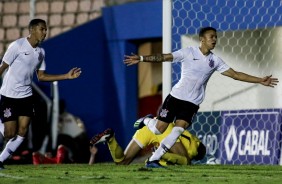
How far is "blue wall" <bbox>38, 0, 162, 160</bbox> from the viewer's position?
1766 centimetres

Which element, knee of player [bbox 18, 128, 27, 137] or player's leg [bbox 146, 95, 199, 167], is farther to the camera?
knee of player [bbox 18, 128, 27, 137]

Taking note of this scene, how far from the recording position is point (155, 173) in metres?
10.6

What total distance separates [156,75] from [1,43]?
2.78 metres

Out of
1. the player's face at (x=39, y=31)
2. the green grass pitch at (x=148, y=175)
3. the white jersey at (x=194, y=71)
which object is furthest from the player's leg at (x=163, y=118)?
the player's face at (x=39, y=31)

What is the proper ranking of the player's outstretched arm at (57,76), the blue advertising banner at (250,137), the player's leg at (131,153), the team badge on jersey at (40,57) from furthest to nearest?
the blue advertising banner at (250,137)
the player's leg at (131,153)
the team badge on jersey at (40,57)
the player's outstretched arm at (57,76)

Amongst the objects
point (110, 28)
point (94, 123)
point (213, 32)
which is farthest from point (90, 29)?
point (213, 32)

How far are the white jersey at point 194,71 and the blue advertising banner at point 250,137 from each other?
74.6 inches

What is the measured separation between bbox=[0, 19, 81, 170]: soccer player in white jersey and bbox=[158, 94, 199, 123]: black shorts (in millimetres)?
1072

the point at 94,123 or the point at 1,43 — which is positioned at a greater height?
the point at 1,43

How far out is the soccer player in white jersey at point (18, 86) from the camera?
1188 cm

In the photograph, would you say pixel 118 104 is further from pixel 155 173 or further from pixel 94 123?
pixel 155 173

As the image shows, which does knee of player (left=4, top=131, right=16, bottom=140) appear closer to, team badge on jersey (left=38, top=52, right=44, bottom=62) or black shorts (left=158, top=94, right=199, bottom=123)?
team badge on jersey (left=38, top=52, right=44, bottom=62)

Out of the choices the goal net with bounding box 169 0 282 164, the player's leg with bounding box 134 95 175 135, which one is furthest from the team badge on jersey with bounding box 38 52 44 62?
the goal net with bounding box 169 0 282 164

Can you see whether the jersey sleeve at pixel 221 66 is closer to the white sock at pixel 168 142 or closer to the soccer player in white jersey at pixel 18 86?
the white sock at pixel 168 142
